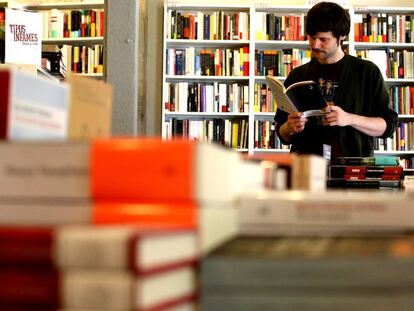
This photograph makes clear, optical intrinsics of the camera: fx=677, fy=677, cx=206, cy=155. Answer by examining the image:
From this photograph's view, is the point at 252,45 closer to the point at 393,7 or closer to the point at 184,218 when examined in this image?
the point at 393,7

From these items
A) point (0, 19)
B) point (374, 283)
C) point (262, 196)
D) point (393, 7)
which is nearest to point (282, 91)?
point (262, 196)

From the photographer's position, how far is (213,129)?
19.9 feet

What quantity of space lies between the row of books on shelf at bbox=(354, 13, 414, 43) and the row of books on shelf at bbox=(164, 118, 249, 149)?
1.31 meters

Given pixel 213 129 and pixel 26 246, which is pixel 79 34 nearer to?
pixel 213 129

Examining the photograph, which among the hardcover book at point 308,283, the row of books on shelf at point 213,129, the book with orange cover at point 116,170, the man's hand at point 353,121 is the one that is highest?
the row of books on shelf at point 213,129

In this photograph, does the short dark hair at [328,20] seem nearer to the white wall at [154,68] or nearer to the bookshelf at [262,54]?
the bookshelf at [262,54]

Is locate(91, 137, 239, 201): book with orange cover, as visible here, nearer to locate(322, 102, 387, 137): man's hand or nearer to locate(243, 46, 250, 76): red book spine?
locate(322, 102, 387, 137): man's hand

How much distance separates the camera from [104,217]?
0.77 metres

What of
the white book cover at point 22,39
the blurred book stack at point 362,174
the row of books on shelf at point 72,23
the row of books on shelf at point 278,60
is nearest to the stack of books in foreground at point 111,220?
the blurred book stack at point 362,174

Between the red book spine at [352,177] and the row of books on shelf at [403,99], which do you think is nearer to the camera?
the red book spine at [352,177]

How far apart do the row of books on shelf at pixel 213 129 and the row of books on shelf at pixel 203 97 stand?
0.37 ft

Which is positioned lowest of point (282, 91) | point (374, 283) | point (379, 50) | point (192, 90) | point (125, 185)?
point (374, 283)

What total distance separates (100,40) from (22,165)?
18.1 ft

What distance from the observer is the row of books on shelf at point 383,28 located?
6.03 meters
